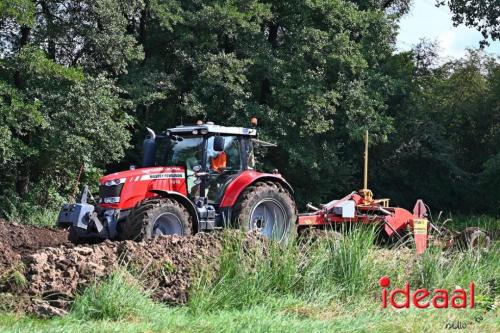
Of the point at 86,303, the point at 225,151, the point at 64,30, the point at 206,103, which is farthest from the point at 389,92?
the point at 86,303

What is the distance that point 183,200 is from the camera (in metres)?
12.0

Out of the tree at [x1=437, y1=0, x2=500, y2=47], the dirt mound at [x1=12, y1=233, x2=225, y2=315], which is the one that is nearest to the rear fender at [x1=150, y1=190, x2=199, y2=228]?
the dirt mound at [x1=12, y1=233, x2=225, y2=315]

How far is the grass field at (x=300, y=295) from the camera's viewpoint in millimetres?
6691

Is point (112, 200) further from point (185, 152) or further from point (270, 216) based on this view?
point (270, 216)

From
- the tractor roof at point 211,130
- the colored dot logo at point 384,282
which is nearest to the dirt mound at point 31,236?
the tractor roof at point 211,130

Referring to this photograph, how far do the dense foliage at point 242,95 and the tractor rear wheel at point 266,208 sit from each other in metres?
7.15

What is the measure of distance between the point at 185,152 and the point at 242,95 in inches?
418

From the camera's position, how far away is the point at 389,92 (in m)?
25.7

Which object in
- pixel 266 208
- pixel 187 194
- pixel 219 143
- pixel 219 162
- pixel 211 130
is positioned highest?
pixel 211 130

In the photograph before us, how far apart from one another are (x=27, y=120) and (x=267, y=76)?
8.37 metres

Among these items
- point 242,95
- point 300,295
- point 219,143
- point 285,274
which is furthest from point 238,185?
point 242,95

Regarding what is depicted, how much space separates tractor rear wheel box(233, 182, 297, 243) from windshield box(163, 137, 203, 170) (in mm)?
1075

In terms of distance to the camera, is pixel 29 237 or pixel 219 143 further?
pixel 29 237

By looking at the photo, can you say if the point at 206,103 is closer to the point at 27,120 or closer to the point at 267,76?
the point at 267,76
